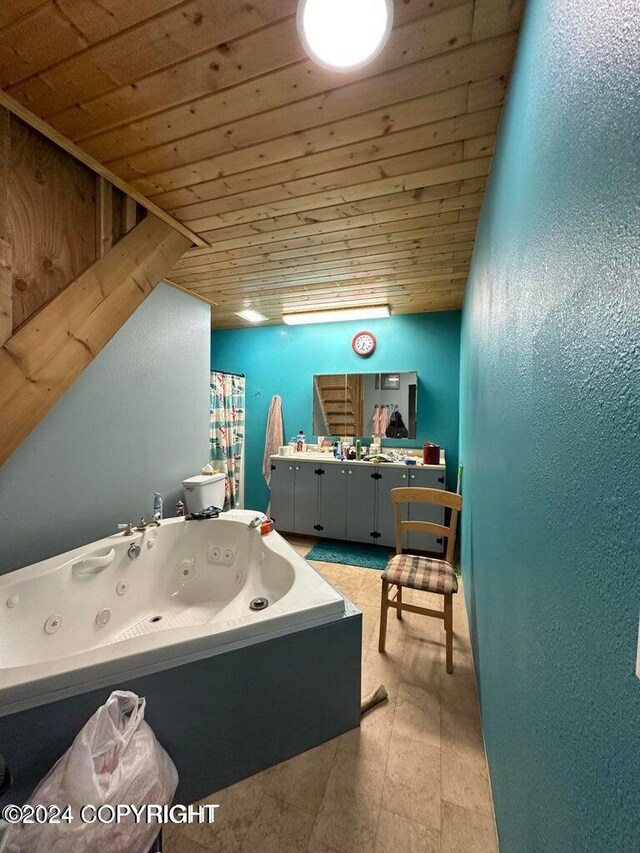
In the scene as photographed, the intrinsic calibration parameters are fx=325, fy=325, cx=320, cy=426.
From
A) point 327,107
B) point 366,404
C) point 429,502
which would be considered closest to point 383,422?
point 366,404

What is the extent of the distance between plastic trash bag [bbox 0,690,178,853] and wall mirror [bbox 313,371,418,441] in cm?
295

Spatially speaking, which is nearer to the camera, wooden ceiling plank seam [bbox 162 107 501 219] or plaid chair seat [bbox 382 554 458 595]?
wooden ceiling plank seam [bbox 162 107 501 219]

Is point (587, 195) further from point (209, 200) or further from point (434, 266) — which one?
point (434, 266)

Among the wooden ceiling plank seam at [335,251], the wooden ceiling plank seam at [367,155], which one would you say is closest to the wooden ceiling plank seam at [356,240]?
the wooden ceiling plank seam at [335,251]

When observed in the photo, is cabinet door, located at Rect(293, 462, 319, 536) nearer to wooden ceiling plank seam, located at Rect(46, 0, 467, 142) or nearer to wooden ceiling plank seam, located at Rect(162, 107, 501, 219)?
wooden ceiling plank seam, located at Rect(162, 107, 501, 219)

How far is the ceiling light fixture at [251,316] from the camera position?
346 centimetres

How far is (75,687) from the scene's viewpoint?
978 millimetres

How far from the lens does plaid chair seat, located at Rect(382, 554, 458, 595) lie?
1.68 metres

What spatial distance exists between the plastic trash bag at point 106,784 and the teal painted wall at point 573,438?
0.92 meters

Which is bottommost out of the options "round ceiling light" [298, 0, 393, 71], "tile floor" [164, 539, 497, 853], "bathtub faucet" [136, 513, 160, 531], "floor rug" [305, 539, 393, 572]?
"tile floor" [164, 539, 497, 853]

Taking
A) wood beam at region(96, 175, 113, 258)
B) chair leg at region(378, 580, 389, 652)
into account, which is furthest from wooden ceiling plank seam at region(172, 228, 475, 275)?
chair leg at region(378, 580, 389, 652)

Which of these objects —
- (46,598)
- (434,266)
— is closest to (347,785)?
(46,598)

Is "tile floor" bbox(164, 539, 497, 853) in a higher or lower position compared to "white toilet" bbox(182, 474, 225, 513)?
lower

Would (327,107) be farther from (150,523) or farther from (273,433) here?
(273,433)
